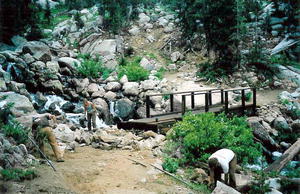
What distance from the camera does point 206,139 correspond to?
9.90 metres

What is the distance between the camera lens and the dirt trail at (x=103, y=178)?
695 centimetres

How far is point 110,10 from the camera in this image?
2895cm

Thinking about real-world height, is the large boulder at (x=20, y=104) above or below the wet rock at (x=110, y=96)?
above

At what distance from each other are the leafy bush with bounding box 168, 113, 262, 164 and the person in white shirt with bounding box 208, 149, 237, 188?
1.92m

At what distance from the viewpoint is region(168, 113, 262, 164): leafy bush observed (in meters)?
9.74

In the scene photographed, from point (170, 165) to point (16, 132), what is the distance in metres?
4.67

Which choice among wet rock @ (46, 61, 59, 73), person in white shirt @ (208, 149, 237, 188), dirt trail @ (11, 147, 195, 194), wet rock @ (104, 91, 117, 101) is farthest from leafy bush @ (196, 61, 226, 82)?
person in white shirt @ (208, 149, 237, 188)

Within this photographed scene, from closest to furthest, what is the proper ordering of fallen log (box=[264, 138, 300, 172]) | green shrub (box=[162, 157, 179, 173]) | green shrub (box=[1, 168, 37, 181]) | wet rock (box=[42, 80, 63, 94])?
green shrub (box=[1, 168, 37, 181]) < green shrub (box=[162, 157, 179, 173]) < fallen log (box=[264, 138, 300, 172]) < wet rock (box=[42, 80, 63, 94])

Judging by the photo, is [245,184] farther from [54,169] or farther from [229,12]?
[229,12]

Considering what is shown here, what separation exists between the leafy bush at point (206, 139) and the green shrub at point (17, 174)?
4.57 metres

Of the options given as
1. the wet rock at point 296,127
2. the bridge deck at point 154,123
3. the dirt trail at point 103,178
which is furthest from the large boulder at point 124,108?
the wet rock at point 296,127

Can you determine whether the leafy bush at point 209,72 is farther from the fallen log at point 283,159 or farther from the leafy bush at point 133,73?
the fallen log at point 283,159

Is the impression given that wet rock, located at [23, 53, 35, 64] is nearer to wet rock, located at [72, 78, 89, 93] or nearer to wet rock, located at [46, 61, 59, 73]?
wet rock, located at [46, 61, 59, 73]

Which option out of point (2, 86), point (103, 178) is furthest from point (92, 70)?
point (103, 178)
